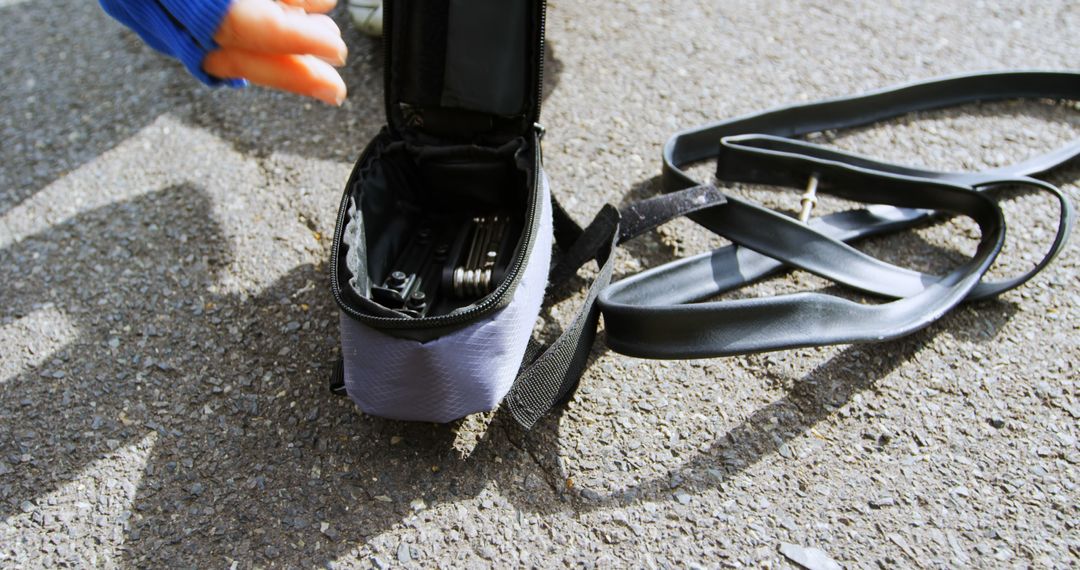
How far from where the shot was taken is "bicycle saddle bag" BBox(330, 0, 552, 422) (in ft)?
4.64

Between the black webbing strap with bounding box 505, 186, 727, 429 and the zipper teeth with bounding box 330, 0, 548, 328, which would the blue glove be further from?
the black webbing strap with bounding box 505, 186, 727, 429

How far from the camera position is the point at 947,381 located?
1549 mm

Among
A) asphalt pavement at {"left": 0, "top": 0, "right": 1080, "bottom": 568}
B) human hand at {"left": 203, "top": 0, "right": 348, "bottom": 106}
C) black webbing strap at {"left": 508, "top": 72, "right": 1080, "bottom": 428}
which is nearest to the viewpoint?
human hand at {"left": 203, "top": 0, "right": 348, "bottom": 106}

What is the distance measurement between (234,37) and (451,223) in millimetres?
639

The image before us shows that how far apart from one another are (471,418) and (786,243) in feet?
2.41

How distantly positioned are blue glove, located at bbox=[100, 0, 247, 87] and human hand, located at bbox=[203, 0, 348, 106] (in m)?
0.01

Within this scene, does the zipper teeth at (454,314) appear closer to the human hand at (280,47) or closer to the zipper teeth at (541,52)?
the zipper teeth at (541,52)

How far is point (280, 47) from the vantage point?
1254 mm

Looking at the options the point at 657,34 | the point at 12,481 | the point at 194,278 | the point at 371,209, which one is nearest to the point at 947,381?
the point at 371,209

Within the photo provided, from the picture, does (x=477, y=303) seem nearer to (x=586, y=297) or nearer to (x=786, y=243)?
(x=586, y=297)

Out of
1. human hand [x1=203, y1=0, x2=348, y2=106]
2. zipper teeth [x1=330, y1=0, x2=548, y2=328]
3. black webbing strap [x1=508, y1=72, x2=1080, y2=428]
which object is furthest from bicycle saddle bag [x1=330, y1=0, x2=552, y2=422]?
human hand [x1=203, y1=0, x2=348, y2=106]

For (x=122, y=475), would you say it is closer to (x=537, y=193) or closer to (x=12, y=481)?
(x=12, y=481)

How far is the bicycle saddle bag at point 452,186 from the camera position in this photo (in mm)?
1413

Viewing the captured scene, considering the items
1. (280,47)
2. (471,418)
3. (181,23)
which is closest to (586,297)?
(471,418)
